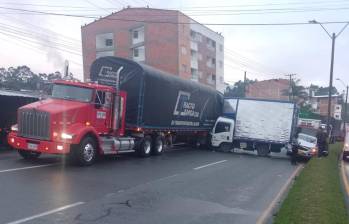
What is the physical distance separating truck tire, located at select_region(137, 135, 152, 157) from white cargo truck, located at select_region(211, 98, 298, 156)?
26.1 ft

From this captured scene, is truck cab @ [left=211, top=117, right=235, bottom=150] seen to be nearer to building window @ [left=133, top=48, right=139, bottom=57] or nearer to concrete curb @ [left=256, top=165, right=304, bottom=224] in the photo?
concrete curb @ [left=256, top=165, right=304, bottom=224]

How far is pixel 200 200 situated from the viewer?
987 centimetres

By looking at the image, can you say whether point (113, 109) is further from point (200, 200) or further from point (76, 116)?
point (200, 200)

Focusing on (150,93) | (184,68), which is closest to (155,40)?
(184,68)

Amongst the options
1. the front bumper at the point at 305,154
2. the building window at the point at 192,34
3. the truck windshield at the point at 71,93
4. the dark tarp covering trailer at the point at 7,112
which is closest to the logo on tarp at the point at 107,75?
the truck windshield at the point at 71,93

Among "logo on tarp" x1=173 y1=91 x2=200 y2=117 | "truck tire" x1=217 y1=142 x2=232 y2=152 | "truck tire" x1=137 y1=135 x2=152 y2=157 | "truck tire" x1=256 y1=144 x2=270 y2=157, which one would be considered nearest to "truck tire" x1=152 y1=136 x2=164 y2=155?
"truck tire" x1=137 y1=135 x2=152 y2=157

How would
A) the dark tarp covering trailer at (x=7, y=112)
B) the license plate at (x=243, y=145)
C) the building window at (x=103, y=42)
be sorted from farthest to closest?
1. the building window at (x=103, y=42)
2. the license plate at (x=243, y=145)
3. the dark tarp covering trailer at (x=7, y=112)

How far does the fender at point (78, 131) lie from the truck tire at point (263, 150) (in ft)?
42.8

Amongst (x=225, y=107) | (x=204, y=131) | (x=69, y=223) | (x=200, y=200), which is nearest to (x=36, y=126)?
(x=200, y=200)

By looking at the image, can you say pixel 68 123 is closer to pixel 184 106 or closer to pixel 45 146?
pixel 45 146

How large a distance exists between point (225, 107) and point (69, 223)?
2157 cm

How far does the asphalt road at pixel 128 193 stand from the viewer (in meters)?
7.83

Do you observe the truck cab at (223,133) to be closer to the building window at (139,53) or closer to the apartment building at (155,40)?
the apartment building at (155,40)

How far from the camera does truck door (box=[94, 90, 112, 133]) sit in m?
15.4
